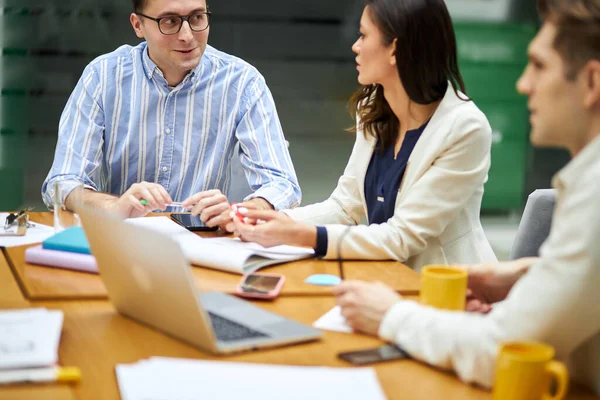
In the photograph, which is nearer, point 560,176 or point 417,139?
point 560,176

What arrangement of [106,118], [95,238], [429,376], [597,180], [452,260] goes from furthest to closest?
1. [106,118]
2. [452,260]
3. [95,238]
4. [429,376]
5. [597,180]

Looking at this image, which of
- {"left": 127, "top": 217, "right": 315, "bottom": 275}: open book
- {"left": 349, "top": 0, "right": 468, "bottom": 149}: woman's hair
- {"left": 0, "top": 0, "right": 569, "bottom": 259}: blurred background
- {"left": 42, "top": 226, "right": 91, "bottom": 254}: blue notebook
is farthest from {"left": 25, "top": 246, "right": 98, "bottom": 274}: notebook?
{"left": 0, "top": 0, "right": 569, "bottom": 259}: blurred background

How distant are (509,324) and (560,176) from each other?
0.77 ft

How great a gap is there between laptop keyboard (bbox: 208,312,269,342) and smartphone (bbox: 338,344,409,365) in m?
0.17

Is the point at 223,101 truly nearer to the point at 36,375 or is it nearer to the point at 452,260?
the point at 452,260

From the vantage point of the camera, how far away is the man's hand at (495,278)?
173cm

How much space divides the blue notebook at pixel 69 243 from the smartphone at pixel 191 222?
0.43m

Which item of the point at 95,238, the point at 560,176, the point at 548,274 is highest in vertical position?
the point at 560,176

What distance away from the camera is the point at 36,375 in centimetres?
124

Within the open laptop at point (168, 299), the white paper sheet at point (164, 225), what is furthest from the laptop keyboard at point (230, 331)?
the white paper sheet at point (164, 225)

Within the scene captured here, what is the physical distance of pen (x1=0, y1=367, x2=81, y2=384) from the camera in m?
1.22

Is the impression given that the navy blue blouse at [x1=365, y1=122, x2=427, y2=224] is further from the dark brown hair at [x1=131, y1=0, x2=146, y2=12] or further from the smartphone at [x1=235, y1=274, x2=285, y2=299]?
the dark brown hair at [x1=131, y1=0, x2=146, y2=12]

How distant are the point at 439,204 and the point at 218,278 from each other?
2.21ft

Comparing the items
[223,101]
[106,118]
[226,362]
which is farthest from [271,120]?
[226,362]
